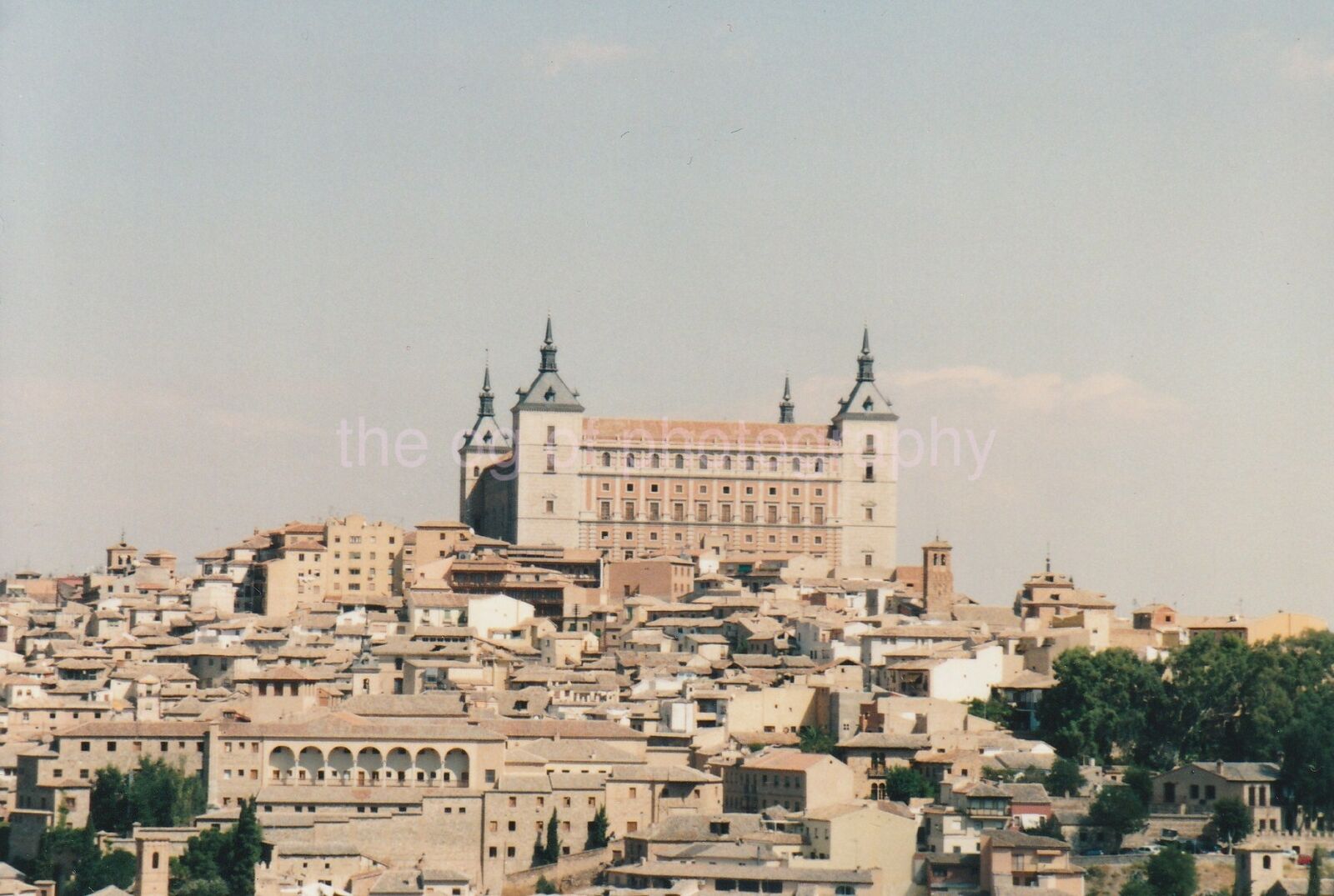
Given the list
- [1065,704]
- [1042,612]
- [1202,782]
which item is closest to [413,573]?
[1042,612]

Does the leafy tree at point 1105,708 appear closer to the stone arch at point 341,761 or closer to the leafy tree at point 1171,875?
the leafy tree at point 1171,875

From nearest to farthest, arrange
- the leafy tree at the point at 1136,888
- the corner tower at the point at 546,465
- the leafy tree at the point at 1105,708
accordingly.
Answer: the leafy tree at the point at 1136,888 < the leafy tree at the point at 1105,708 < the corner tower at the point at 546,465

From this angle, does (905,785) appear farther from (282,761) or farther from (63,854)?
(63,854)

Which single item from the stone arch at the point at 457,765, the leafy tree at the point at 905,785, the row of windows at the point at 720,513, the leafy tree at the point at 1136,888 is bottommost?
the leafy tree at the point at 1136,888

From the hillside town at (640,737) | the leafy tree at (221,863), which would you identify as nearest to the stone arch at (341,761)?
the hillside town at (640,737)

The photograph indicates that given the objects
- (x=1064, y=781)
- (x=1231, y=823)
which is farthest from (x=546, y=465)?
(x=1231, y=823)

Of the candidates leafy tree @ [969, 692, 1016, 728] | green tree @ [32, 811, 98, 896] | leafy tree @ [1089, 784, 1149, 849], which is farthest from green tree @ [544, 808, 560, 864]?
leafy tree @ [969, 692, 1016, 728]
